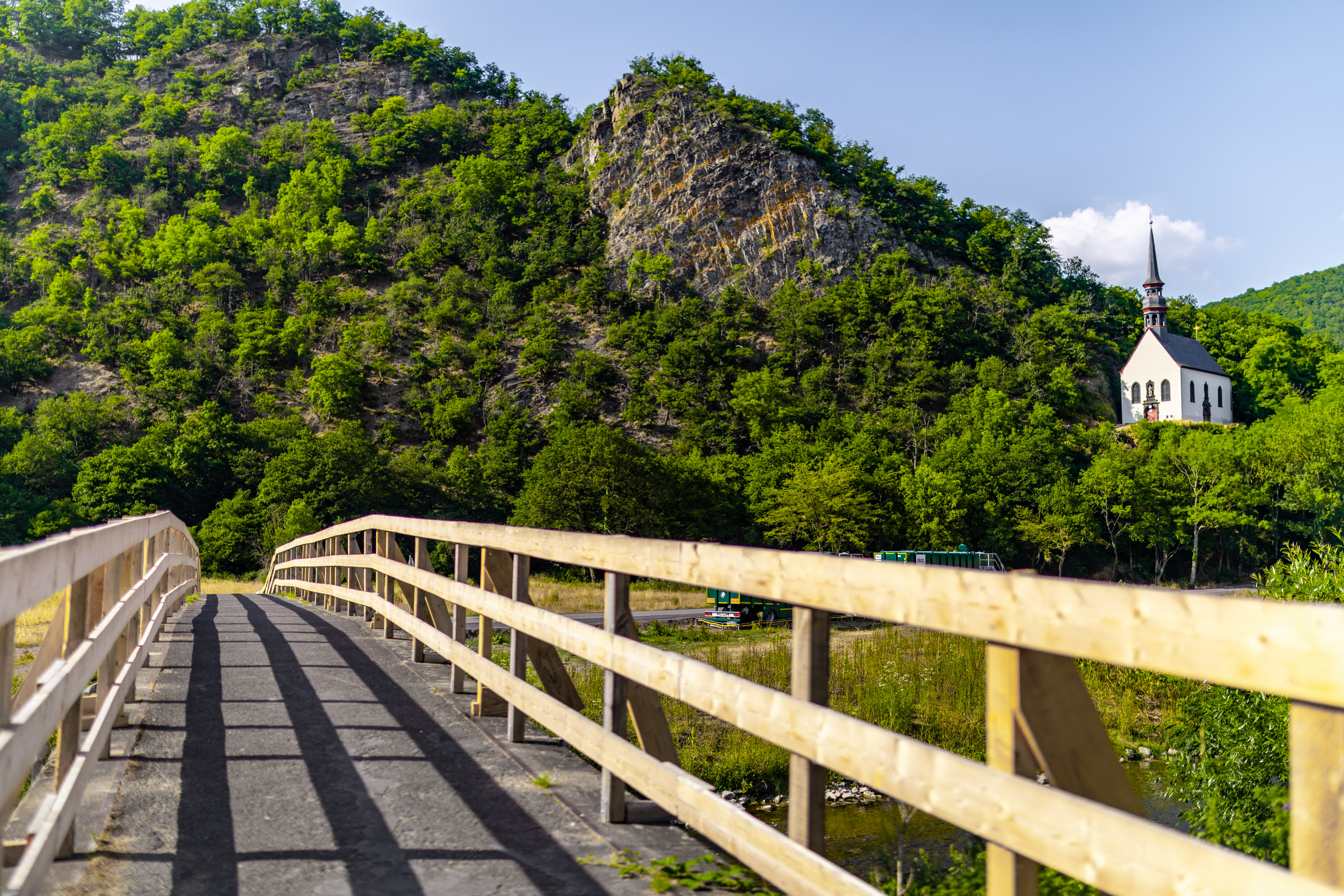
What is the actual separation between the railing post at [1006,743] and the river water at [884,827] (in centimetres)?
704

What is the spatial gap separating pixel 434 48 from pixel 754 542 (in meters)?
139

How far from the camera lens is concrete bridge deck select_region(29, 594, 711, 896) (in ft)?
10.1

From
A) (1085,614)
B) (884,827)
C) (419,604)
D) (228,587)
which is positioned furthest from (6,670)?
(228,587)

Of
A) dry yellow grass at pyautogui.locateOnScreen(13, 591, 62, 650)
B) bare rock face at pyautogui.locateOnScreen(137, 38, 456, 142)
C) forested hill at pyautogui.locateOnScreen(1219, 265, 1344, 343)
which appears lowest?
dry yellow grass at pyautogui.locateOnScreen(13, 591, 62, 650)

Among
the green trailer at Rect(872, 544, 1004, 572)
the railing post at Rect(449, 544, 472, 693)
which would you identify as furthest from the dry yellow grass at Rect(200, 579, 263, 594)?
the railing post at Rect(449, 544, 472, 693)

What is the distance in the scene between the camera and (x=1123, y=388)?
10031 cm

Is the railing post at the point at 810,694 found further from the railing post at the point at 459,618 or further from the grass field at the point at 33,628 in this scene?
the grass field at the point at 33,628

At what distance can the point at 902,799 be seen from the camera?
2.10 meters

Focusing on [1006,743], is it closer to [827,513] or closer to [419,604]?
[419,604]

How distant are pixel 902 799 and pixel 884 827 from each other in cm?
961

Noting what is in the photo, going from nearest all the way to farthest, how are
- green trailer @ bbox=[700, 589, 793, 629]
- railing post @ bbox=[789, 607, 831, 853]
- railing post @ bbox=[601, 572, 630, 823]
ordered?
railing post @ bbox=[789, 607, 831, 853], railing post @ bbox=[601, 572, 630, 823], green trailer @ bbox=[700, 589, 793, 629]

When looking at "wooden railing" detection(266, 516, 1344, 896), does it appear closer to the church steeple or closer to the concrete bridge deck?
the concrete bridge deck

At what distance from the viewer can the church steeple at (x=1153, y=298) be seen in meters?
102

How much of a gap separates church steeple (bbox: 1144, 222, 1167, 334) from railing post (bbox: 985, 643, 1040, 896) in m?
113
